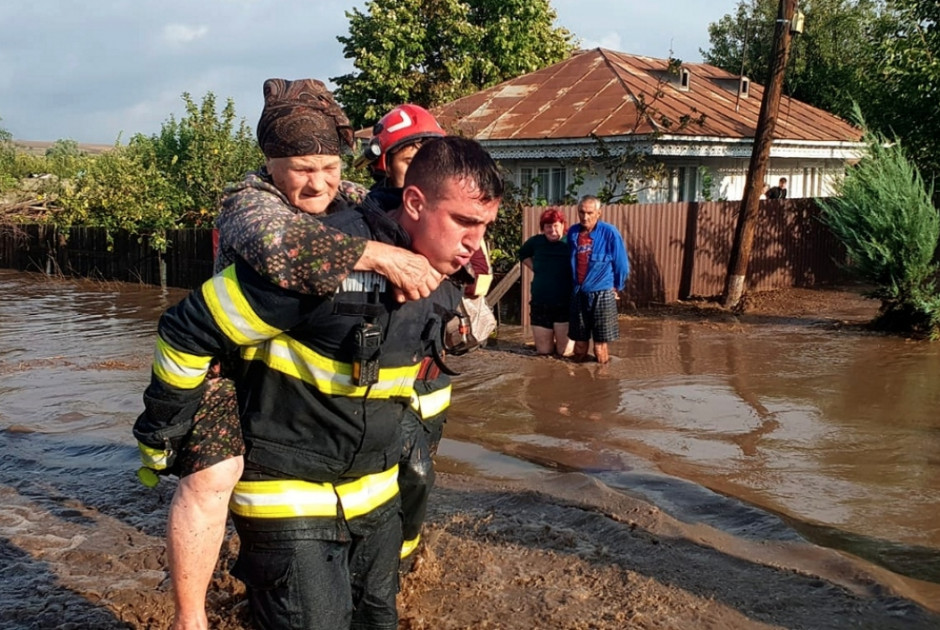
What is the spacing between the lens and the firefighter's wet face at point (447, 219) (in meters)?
2.53

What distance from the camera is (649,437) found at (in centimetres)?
761

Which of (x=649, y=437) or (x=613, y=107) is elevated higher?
(x=613, y=107)

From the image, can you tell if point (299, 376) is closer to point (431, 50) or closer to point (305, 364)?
point (305, 364)

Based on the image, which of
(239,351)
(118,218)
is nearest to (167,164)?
(118,218)

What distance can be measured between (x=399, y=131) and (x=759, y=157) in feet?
37.8

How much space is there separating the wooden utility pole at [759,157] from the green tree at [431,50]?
596 inches

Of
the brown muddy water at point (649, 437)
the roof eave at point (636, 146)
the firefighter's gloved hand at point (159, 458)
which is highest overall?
the roof eave at point (636, 146)

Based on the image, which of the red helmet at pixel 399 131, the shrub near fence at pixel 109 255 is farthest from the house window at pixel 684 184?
the red helmet at pixel 399 131

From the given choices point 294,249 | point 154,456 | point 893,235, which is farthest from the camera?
point 893,235

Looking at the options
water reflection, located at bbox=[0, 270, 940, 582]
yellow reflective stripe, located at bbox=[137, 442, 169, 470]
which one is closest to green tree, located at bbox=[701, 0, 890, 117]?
water reflection, located at bbox=[0, 270, 940, 582]

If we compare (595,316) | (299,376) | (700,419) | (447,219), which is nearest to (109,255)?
(595,316)

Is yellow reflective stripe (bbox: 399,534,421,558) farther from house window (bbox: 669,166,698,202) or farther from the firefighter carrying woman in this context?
house window (bbox: 669,166,698,202)

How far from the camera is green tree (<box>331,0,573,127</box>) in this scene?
28.5 metres

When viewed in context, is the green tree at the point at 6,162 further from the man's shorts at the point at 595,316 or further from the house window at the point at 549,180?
the man's shorts at the point at 595,316
